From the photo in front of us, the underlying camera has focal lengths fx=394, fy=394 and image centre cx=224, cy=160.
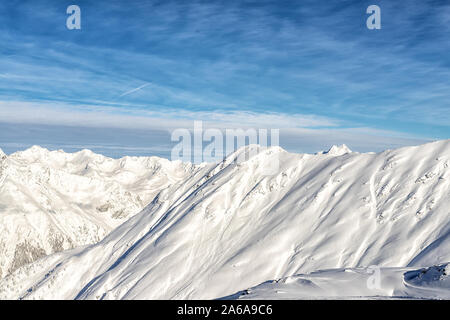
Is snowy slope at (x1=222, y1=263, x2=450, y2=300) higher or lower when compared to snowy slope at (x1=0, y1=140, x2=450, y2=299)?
higher

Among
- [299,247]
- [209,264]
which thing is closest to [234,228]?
[209,264]

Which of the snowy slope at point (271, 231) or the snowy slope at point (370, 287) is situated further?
the snowy slope at point (271, 231)

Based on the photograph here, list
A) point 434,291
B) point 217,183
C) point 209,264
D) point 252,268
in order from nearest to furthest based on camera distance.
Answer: point 434,291 → point 252,268 → point 209,264 → point 217,183

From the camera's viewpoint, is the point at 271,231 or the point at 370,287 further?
the point at 271,231

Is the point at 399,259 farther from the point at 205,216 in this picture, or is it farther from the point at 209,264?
the point at 205,216

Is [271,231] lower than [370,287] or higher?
lower

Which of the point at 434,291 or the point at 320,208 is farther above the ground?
the point at 434,291

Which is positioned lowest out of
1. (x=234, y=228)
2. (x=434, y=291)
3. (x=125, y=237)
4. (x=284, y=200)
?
(x=125, y=237)

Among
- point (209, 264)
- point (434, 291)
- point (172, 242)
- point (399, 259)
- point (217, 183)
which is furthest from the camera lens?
point (217, 183)
